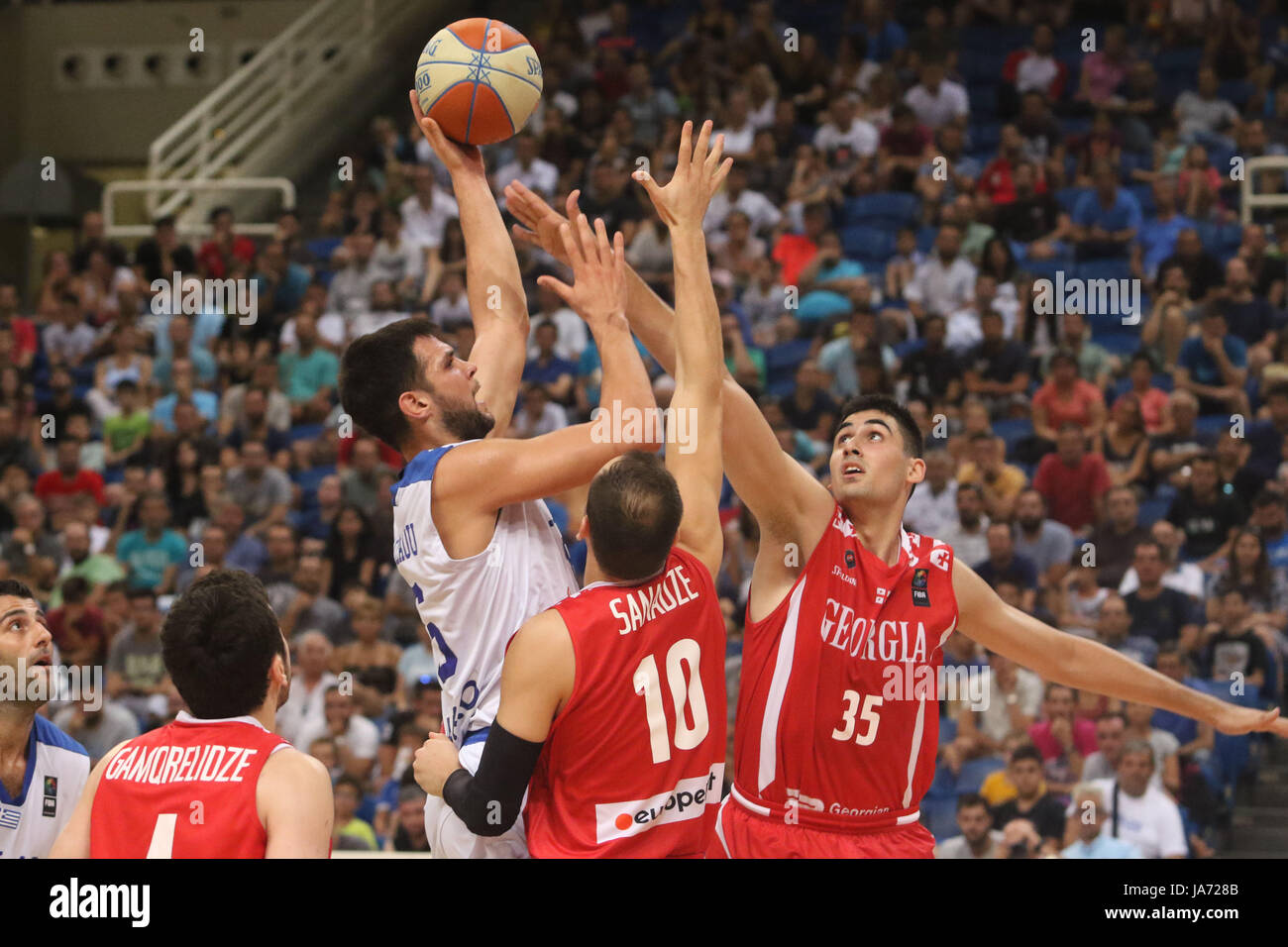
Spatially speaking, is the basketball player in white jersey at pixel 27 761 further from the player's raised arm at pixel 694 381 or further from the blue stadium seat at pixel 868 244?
the blue stadium seat at pixel 868 244

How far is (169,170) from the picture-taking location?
16.6 meters

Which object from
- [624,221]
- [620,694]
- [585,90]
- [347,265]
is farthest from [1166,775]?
[585,90]

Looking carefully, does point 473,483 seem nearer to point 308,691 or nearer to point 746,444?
point 746,444

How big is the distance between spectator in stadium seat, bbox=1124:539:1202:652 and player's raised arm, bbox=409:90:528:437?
17.5ft

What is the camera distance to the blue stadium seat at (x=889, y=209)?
12.9m

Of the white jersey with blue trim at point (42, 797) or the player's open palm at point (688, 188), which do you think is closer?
the player's open palm at point (688, 188)

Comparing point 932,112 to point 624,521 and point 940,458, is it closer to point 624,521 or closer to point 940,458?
point 940,458

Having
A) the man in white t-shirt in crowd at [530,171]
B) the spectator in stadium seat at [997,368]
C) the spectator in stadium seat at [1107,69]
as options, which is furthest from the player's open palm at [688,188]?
the spectator in stadium seat at [1107,69]

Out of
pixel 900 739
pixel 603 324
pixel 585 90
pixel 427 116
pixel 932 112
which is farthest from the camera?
pixel 585 90

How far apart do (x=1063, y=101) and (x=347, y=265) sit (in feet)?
20.9

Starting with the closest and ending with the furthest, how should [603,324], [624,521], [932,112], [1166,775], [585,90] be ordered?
[624,521], [603,324], [1166,775], [932,112], [585,90]

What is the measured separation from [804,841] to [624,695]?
3.67 ft

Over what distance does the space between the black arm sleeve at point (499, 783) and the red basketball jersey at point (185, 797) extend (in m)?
0.46

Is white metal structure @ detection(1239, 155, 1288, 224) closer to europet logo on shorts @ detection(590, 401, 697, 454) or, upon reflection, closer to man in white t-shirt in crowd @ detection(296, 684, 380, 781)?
man in white t-shirt in crowd @ detection(296, 684, 380, 781)
